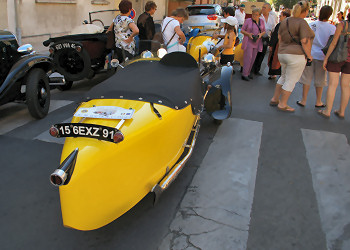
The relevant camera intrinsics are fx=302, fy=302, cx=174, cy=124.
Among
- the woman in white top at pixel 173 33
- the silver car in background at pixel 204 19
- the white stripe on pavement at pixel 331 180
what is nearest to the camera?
the white stripe on pavement at pixel 331 180

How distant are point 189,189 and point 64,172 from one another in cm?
156

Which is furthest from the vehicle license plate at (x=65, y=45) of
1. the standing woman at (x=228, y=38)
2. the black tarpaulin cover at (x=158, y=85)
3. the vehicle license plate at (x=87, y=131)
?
the vehicle license plate at (x=87, y=131)

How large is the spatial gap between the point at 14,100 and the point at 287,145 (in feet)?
13.9

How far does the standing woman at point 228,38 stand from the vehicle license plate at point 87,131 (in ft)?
15.7

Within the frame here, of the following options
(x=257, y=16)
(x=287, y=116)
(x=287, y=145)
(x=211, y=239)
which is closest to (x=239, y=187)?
(x=211, y=239)

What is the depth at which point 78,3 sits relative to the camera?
1343 cm

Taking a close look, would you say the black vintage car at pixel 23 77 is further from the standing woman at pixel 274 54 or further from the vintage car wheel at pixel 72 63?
the standing woman at pixel 274 54

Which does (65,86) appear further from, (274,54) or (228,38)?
(274,54)

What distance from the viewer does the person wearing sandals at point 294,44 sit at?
491cm

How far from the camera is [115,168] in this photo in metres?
2.09

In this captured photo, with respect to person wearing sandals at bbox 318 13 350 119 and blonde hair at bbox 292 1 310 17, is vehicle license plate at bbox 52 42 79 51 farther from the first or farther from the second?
person wearing sandals at bbox 318 13 350 119

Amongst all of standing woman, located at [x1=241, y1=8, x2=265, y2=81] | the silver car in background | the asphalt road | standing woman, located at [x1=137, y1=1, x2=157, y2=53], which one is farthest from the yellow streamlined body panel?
the silver car in background

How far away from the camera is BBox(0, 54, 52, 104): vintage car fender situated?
4.39 m

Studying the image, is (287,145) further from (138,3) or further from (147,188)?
(138,3)
